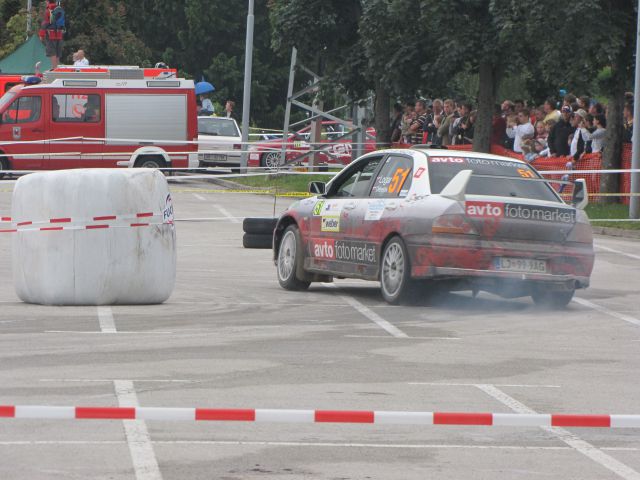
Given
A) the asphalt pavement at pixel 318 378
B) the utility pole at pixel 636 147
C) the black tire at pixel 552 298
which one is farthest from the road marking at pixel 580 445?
the utility pole at pixel 636 147

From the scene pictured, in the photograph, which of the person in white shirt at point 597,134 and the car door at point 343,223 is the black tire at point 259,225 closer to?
the car door at point 343,223

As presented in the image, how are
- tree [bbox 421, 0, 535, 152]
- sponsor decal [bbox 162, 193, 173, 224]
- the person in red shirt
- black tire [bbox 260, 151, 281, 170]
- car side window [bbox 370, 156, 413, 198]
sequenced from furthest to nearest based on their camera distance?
1. black tire [bbox 260, 151, 281, 170]
2. the person in red shirt
3. tree [bbox 421, 0, 535, 152]
4. car side window [bbox 370, 156, 413, 198]
5. sponsor decal [bbox 162, 193, 173, 224]

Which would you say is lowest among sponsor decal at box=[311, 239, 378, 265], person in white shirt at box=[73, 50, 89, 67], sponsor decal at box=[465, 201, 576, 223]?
sponsor decal at box=[311, 239, 378, 265]

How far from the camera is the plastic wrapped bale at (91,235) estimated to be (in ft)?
47.3

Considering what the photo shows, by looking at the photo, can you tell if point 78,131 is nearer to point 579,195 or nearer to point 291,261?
point 291,261

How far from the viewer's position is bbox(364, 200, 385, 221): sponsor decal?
15.3 meters

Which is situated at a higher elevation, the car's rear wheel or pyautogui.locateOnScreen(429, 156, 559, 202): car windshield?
pyautogui.locateOnScreen(429, 156, 559, 202): car windshield

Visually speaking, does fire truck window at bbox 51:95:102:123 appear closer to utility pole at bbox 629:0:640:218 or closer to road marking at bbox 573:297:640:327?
utility pole at bbox 629:0:640:218

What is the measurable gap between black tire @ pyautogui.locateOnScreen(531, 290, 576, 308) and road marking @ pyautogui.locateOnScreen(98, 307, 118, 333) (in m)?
4.12

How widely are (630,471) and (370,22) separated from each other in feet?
95.3

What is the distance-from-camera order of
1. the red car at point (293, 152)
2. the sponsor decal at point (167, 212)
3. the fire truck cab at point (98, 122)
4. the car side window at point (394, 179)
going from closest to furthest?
the sponsor decal at point (167, 212) < the car side window at point (394, 179) < the fire truck cab at point (98, 122) < the red car at point (293, 152)

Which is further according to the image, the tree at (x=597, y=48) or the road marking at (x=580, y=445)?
the tree at (x=597, y=48)

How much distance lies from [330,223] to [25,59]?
1401 inches

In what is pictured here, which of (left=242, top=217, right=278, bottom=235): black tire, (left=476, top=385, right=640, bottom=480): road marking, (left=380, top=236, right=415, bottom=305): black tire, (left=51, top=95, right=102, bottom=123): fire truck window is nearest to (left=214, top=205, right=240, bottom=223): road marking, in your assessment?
(left=242, top=217, right=278, bottom=235): black tire
